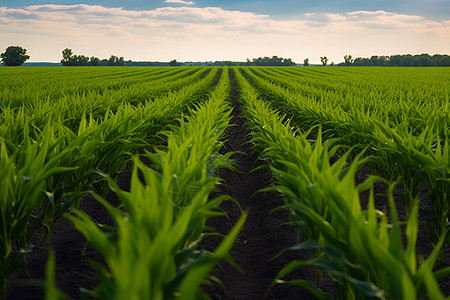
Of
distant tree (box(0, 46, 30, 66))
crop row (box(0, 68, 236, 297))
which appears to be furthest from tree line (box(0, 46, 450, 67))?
crop row (box(0, 68, 236, 297))

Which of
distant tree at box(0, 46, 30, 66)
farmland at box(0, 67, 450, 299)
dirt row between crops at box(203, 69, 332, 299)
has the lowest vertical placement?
dirt row between crops at box(203, 69, 332, 299)

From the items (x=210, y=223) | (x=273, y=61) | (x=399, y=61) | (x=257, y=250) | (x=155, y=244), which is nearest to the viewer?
(x=155, y=244)

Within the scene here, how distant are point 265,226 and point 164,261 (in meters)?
2.94

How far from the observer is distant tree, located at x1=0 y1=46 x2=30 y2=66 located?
84125mm

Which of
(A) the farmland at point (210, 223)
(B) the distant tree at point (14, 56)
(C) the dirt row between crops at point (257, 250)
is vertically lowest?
(C) the dirt row between crops at point (257, 250)

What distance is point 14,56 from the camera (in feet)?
280

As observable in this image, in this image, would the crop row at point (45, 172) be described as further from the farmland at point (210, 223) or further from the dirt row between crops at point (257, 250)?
the dirt row between crops at point (257, 250)

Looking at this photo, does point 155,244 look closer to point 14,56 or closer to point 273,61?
point 14,56

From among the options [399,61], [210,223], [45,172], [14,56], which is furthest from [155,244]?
[399,61]

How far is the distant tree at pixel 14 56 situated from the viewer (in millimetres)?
84125

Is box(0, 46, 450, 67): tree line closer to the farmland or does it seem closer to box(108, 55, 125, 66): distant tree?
box(108, 55, 125, 66): distant tree

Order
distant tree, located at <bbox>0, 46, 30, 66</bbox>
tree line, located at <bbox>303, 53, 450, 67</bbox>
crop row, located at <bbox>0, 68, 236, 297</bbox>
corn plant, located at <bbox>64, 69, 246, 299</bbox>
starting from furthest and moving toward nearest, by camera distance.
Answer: tree line, located at <bbox>303, 53, 450, 67</bbox> < distant tree, located at <bbox>0, 46, 30, 66</bbox> < crop row, located at <bbox>0, 68, 236, 297</bbox> < corn plant, located at <bbox>64, 69, 246, 299</bbox>

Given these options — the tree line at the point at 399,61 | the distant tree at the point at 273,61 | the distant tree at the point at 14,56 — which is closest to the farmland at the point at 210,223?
the distant tree at the point at 14,56

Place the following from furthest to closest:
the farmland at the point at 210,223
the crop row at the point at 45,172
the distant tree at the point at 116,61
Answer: the distant tree at the point at 116,61, the crop row at the point at 45,172, the farmland at the point at 210,223
